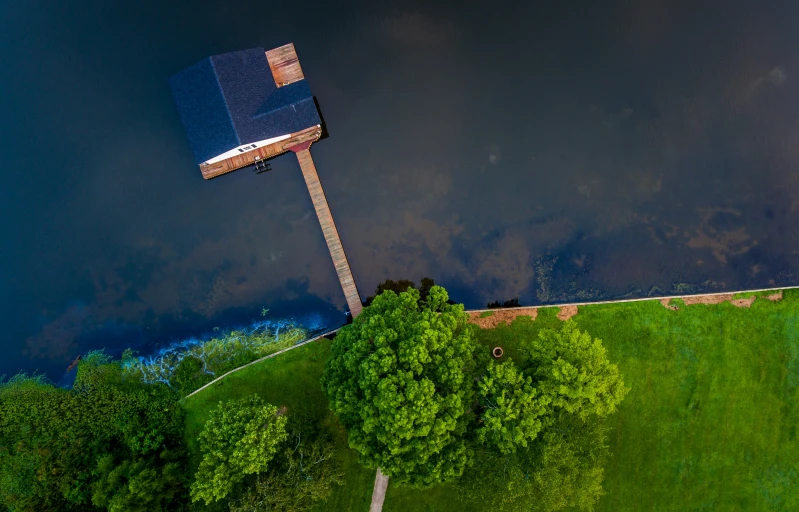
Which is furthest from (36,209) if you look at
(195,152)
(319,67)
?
(319,67)

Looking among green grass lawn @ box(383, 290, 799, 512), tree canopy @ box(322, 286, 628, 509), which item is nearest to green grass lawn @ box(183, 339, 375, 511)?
green grass lawn @ box(383, 290, 799, 512)

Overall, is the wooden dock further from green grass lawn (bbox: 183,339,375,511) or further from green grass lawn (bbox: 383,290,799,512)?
green grass lawn (bbox: 383,290,799,512)

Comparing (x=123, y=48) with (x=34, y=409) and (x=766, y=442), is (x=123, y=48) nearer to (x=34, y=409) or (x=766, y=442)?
(x=34, y=409)

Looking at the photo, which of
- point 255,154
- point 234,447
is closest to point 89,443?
point 234,447

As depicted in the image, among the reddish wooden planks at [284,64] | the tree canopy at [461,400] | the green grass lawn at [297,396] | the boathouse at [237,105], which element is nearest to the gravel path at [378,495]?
the green grass lawn at [297,396]

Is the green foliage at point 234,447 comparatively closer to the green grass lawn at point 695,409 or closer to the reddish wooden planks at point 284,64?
the green grass lawn at point 695,409

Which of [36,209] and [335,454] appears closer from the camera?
[335,454]

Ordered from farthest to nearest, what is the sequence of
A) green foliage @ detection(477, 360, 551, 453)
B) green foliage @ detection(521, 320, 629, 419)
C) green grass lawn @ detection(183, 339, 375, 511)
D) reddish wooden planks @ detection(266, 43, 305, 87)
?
reddish wooden planks @ detection(266, 43, 305, 87), green grass lawn @ detection(183, 339, 375, 511), green foliage @ detection(521, 320, 629, 419), green foliage @ detection(477, 360, 551, 453)
